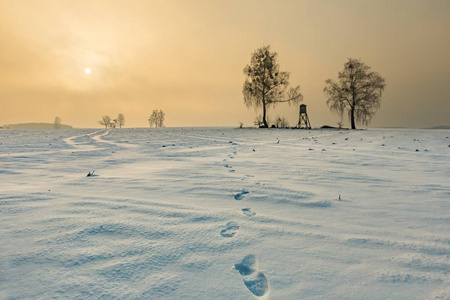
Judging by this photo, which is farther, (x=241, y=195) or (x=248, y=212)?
(x=241, y=195)

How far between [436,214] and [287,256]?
5.00 ft

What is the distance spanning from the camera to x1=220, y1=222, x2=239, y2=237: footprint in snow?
1730 mm

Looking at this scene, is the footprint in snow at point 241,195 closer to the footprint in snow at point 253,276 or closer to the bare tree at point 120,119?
the footprint in snow at point 253,276

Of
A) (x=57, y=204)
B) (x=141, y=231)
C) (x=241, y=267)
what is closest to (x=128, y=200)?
(x=57, y=204)

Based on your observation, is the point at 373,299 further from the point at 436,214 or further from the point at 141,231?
the point at 436,214

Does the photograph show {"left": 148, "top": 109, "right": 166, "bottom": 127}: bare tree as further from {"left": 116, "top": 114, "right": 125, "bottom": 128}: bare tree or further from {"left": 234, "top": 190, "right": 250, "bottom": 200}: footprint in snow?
{"left": 234, "top": 190, "right": 250, "bottom": 200}: footprint in snow

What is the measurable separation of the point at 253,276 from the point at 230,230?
52cm

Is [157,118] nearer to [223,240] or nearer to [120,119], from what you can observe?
[120,119]

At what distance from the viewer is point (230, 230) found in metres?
1.80

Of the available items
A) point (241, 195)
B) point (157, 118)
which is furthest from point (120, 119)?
point (241, 195)

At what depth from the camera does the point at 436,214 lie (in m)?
2.14

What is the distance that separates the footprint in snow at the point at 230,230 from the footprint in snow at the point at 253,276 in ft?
0.95

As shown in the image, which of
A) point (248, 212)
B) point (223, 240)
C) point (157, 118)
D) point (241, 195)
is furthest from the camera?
point (157, 118)

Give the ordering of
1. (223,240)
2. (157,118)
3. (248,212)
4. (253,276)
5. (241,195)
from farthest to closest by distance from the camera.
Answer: (157,118)
(241,195)
(248,212)
(223,240)
(253,276)
